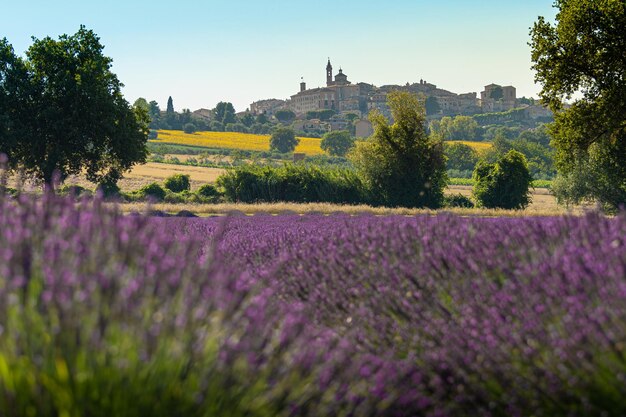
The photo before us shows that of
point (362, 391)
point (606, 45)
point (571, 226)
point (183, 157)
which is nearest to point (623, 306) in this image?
point (362, 391)

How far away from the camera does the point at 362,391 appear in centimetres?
380

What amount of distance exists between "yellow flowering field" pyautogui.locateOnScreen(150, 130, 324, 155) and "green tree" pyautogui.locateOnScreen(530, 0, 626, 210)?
95603 millimetres

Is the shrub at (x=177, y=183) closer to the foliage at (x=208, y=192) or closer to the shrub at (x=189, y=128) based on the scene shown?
the foliage at (x=208, y=192)

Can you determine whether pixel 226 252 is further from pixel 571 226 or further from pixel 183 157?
pixel 183 157

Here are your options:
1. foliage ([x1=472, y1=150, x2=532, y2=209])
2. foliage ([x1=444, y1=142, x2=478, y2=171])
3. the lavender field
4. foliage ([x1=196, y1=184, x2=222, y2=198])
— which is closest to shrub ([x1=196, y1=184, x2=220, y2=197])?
foliage ([x1=196, y1=184, x2=222, y2=198])

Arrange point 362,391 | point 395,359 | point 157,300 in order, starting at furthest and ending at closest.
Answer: point 395,359
point 362,391
point 157,300

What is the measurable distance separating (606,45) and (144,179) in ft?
152

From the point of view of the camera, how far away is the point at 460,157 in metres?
115

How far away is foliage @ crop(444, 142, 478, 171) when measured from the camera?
377ft

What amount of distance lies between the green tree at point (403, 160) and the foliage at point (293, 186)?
116 cm

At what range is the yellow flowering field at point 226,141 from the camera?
124 metres

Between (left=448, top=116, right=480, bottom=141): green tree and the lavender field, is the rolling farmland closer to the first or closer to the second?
(left=448, top=116, right=480, bottom=141): green tree

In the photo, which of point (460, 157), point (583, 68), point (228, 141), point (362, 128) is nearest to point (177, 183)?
point (583, 68)

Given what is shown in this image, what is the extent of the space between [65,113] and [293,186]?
13335 mm
